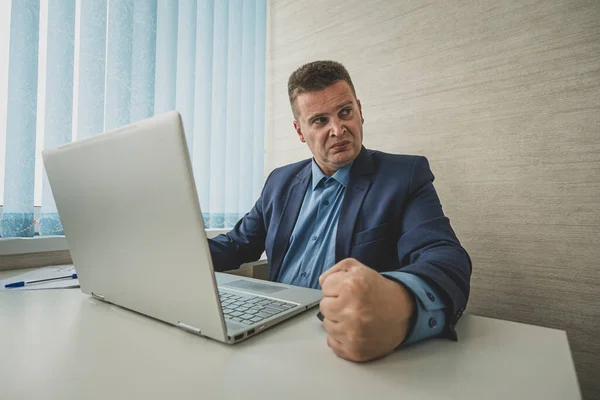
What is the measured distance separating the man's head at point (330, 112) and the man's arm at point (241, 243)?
1.22 ft

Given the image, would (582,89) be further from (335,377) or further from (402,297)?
(335,377)

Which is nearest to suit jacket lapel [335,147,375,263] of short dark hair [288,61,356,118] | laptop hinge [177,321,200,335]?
short dark hair [288,61,356,118]

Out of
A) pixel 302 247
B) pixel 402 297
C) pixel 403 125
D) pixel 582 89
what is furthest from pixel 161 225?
pixel 582 89

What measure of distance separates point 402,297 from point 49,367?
46 centimetres

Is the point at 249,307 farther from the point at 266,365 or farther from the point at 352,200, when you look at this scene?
the point at 352,200

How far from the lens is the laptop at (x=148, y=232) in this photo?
1.29 ft

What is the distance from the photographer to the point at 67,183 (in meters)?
0.59

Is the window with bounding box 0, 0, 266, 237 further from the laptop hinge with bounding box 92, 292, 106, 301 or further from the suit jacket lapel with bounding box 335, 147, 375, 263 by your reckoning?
the suit jacket lapel with bounding box 335, 147, 375, 263

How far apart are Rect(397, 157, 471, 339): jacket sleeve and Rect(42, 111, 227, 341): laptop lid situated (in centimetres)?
34

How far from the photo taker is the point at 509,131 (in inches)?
43.4

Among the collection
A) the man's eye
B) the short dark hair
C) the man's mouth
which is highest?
the short dark hair

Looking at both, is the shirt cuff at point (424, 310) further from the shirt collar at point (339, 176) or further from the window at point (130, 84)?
the window at point (130, 84)

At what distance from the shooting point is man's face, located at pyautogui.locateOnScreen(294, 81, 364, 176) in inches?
40.4

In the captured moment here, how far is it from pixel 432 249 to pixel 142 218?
1.83 ft
